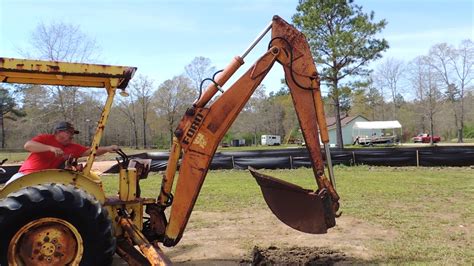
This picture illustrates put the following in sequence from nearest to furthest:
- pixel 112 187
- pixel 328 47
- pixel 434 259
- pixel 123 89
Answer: pixel 123 89 < pixel 434 259 < pixel 112 187 < pixel 328 47

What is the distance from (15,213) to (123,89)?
1.64 metres

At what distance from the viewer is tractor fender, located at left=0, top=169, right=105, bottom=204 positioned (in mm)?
4336

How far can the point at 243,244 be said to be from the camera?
6.45 meters

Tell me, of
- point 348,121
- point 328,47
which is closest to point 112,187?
point 328,47

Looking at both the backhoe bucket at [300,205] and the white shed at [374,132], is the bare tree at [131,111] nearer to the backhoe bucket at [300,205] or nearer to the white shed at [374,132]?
the white shed at [374,132]

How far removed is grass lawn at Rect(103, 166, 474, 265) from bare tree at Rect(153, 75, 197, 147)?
120 ft

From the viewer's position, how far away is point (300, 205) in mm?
5113

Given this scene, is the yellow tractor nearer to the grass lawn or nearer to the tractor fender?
the tractor fender

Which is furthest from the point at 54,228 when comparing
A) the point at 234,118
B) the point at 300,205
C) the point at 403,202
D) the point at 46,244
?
the point at 403,202

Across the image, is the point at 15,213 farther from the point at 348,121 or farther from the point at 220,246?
the point at 348,121

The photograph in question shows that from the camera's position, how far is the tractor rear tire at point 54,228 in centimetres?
389

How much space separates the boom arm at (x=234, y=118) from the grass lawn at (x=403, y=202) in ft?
5.94

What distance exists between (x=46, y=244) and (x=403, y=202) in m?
8.09

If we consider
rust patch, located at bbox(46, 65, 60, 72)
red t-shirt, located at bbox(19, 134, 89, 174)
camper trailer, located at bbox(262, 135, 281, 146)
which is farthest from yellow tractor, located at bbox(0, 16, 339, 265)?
camper trailer, located at bbox(262, 135, 281, 146)
